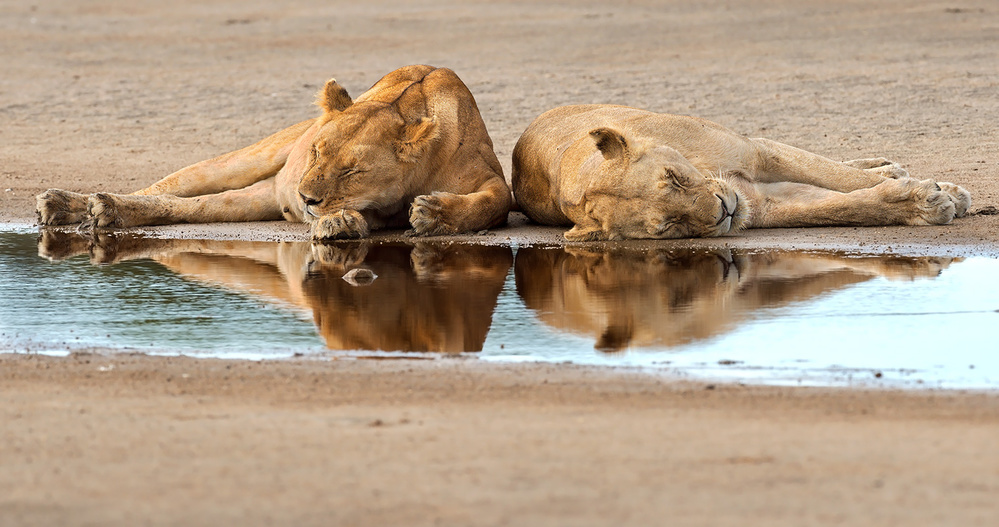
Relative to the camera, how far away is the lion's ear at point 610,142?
808 cm

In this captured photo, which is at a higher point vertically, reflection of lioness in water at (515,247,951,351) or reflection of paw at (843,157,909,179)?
reflection of paw at (843,157,909,179)

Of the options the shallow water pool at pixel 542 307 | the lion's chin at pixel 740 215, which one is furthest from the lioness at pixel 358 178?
the lion's chin at pixel 740 215

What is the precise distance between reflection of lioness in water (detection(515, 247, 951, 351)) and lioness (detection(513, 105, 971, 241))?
12.2 inches

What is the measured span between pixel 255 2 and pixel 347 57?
→ 6.98 m

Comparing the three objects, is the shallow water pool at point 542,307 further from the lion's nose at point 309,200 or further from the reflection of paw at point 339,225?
the lion's nose at point 309,200

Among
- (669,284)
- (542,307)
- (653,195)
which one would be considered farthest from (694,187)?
(542,307)

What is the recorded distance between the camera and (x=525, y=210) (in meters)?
9.66

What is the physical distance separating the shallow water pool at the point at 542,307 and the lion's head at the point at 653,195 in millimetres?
234

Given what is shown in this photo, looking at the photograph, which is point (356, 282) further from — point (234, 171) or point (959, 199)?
point (959, 199)

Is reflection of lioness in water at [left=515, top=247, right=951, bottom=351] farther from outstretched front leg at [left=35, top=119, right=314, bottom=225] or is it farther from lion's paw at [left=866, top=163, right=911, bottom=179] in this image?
outstretched front leg at [left=35, top=119, right=314, bottom=225]

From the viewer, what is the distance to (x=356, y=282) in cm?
726

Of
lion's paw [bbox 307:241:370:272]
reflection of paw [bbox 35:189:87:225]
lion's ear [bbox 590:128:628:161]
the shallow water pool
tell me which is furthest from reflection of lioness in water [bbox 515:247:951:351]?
reflection of paw [bbox 35:189:87:225]

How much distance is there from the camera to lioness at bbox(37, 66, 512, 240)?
891 centimetres

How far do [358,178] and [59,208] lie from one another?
257 centimetres
